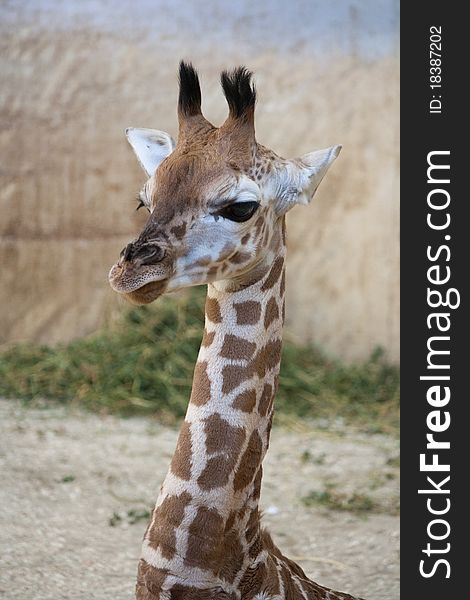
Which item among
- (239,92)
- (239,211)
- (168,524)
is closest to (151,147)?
(239,92)

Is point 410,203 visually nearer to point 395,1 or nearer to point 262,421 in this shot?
point 262,421

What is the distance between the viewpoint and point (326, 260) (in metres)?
7.90

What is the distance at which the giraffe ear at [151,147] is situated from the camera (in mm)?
3127

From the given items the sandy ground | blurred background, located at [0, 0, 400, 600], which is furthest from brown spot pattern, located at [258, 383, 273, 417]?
blurred background, located at [0, 0, 400, 600]

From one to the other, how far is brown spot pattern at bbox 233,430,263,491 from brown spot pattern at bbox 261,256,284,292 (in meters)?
0.42

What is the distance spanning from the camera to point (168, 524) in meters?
2.74

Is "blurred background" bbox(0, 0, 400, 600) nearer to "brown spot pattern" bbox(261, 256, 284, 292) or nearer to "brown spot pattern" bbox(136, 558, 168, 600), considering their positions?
"brown spot pattern" bbox(261, 256, 284, 292)

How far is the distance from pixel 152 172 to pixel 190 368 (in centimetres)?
400

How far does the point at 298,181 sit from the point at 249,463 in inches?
32.7

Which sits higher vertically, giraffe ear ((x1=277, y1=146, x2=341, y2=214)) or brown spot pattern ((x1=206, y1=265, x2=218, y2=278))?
giraffe ear ((x1=277, y1=146, x2=341, y2=214))

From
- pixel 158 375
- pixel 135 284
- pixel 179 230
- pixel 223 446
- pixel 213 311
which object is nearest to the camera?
pixel 135 284

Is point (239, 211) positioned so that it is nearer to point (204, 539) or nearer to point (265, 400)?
point (265, 400)

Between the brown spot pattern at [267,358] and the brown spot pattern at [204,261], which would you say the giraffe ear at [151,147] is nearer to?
the brown spot pattern at [204,261]

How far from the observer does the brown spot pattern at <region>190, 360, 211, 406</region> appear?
282 cm
